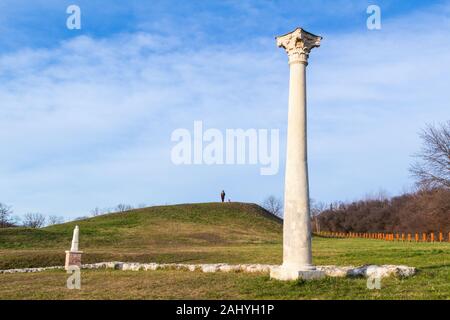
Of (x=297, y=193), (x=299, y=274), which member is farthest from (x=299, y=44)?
(x=299, y=274)

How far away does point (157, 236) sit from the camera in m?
45.2

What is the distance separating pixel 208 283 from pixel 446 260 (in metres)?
10.5

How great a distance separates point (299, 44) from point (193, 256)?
18.1 m

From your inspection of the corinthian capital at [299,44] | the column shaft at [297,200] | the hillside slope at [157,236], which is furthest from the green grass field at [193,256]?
the corinthian capital at [299,44]

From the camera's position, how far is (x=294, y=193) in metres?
13.0

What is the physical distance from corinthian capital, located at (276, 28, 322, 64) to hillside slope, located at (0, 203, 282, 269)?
14.7m

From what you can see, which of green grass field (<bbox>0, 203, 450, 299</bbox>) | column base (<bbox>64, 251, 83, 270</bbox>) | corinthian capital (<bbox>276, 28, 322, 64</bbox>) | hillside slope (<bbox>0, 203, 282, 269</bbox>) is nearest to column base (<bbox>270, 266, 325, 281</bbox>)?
green grass field (<bbox>0, 203, 450, 299</bbox>)

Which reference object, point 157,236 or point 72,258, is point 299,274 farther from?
point 157,236

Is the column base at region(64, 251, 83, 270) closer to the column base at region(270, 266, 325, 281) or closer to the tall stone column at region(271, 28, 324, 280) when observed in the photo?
the tall stone column at region(271, 28, 324, 280)

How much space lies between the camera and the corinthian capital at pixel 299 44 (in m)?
13.5

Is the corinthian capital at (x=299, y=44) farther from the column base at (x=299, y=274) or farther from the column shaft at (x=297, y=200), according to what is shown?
the column base at (x=299, y=274)

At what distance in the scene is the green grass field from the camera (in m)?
11.7
